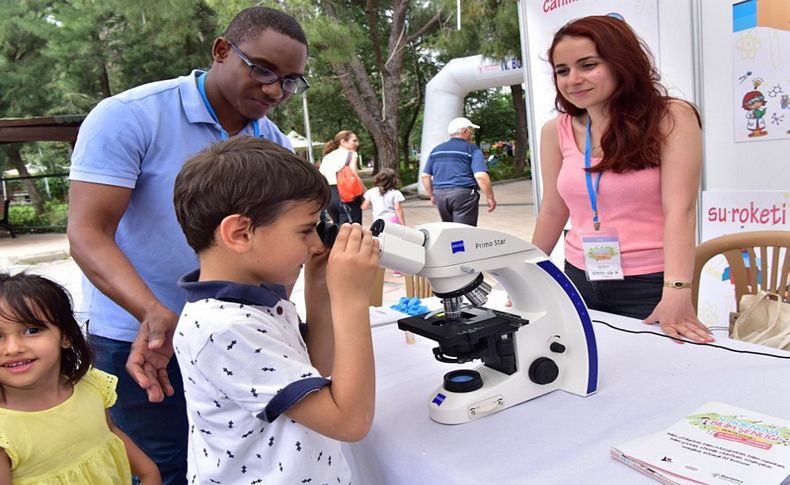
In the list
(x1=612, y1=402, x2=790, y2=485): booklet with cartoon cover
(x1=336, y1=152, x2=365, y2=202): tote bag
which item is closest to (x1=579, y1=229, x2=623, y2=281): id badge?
(x1=612, y1=402, x2=790, y2=485): booklet with cartoon cover

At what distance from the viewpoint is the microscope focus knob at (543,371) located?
1.13 meters

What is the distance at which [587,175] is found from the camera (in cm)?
163

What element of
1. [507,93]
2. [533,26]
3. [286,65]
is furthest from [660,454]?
[507,93]

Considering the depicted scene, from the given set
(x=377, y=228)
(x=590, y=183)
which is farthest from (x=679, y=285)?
(x=377, y=228)

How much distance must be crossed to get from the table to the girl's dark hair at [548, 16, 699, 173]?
49 cm

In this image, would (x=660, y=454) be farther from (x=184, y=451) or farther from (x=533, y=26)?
(x=533, y=26)

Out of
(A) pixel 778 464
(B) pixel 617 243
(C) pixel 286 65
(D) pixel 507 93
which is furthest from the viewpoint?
(D) pixel 507 93

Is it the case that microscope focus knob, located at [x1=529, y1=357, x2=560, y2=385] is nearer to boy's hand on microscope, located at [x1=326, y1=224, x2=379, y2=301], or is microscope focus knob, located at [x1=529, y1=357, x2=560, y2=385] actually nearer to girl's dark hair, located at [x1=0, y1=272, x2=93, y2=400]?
boy's hand on microscope, located at [x1=326, y1=224, x2=379, y2=301]

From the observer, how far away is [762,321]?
1617mm

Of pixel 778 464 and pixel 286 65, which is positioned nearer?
pixel 778 464

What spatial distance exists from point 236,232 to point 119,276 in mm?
443

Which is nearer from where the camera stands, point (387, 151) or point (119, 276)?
Answer: point (119, 276)

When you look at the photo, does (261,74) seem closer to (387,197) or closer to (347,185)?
(387,197)

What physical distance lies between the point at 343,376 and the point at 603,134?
3.67 ft
